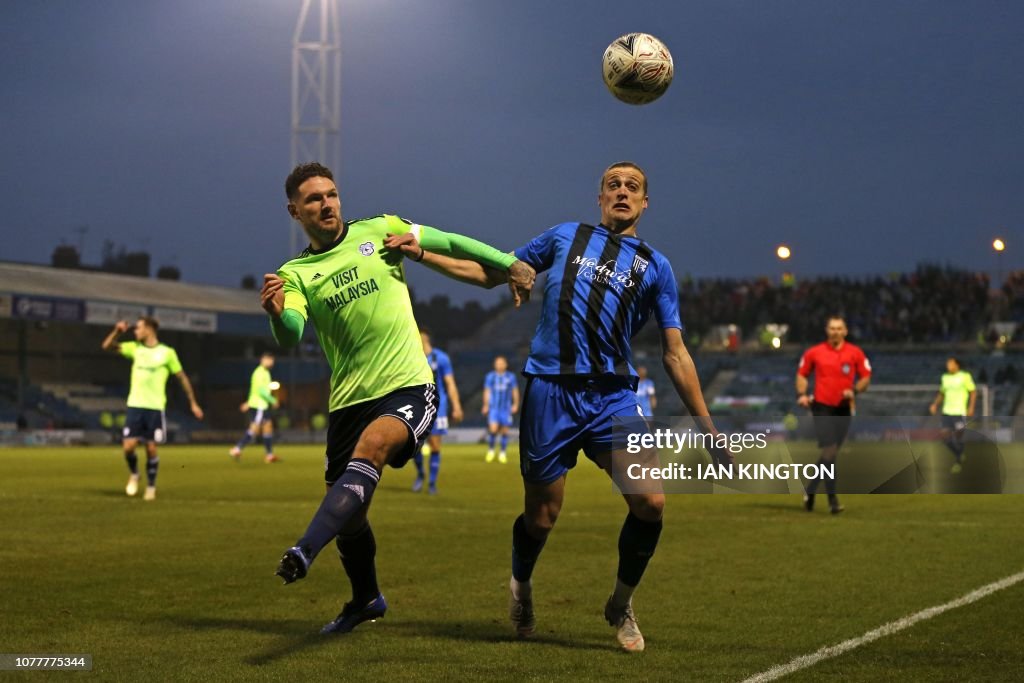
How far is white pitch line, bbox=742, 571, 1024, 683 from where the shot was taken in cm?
630

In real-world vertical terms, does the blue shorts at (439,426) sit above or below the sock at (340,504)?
above

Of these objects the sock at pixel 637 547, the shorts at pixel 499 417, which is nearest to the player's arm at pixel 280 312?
the sock at pixel 637 547

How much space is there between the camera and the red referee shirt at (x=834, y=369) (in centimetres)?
1644

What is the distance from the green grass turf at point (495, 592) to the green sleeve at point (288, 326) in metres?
1.62

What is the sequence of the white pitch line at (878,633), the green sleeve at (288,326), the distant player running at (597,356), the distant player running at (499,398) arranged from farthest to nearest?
the distant player running at (499,398) < the distant player running at (597,356) < the green sleeve at (288,326) < the white pitch line at (878,633)

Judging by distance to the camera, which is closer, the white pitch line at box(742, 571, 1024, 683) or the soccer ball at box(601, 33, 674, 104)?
the white pitch line at box(742, 571, 1024, 683)

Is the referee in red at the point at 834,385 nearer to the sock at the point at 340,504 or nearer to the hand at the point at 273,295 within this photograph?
the sock at the point at 340,504

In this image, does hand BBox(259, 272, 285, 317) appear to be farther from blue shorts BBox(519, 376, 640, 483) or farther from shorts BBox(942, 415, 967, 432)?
shorts BBox(942, 415, 967, 432)

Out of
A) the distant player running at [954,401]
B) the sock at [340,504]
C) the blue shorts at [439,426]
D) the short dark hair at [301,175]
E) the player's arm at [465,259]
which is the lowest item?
the sock at [340,504]

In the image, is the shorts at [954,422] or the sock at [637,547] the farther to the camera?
the shorts at [954,422]

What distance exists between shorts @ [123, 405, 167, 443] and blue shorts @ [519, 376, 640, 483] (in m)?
11.8

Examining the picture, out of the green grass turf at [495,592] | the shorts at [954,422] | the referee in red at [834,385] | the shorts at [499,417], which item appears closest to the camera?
the green grass turf at [495,592]

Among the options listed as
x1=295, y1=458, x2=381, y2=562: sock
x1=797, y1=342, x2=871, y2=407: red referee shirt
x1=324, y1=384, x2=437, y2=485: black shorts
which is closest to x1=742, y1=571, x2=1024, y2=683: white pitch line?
x1=295, y1=458, x2=381, y2=562: sock

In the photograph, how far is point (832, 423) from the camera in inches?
646
